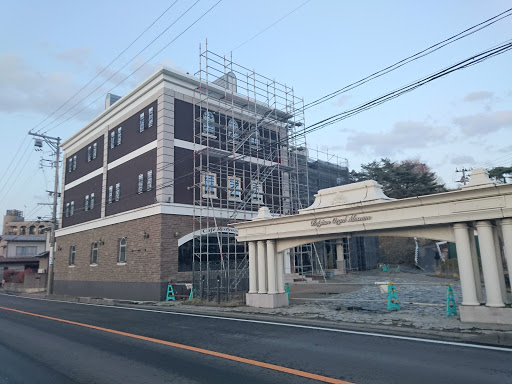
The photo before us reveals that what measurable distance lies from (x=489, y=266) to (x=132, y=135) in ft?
72.8

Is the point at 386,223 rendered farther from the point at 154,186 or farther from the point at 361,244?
the point at 361,244

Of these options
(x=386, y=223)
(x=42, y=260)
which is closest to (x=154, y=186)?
(x=386, y=223)

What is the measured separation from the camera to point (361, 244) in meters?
39.0

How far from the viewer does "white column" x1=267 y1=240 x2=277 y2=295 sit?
1526cm

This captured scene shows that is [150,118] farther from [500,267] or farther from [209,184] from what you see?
[500,267]

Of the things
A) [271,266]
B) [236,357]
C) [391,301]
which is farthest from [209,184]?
[236,357]

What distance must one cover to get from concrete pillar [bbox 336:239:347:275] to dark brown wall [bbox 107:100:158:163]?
67.4 feet

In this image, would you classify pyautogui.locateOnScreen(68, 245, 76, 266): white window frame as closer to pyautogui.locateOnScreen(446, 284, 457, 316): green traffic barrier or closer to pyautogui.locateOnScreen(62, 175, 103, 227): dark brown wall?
pyautogui.locateOnScreen(62, 175, 103, 227): dark brown wall

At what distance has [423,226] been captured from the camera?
11.5 meters

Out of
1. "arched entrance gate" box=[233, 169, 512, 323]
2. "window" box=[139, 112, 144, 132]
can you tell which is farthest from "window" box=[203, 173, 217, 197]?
"arched entrance gate" box=[233, 169, 512, 323]

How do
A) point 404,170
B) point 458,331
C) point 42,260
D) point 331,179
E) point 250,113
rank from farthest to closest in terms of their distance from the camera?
point 404,170 → point 42,260 → point 331,179 → point 250,113 → point 458,331

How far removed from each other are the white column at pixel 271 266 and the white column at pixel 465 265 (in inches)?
275

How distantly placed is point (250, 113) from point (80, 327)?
18.7m

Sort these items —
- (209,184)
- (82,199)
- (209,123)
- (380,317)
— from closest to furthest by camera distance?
1. (380,317)
2. (209,184)
3. (209,123)
4. (82,199)
